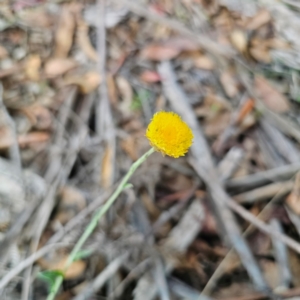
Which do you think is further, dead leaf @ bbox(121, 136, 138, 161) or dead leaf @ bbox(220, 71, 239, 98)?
dead leaf @ bbox(220, 71, 239, 98)

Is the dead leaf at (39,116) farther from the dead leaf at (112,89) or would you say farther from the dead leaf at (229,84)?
the dead leaf at (229,84)

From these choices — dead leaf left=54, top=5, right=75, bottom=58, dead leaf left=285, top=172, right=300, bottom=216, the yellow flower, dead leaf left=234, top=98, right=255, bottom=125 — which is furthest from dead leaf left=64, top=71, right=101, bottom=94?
dead leaf left=285, top=172, right=300, bottom=216

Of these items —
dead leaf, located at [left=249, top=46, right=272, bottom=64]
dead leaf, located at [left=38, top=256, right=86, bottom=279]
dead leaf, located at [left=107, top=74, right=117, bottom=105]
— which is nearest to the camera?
dead leaf, located at [left=38, top=256, right=86, bottom=279]

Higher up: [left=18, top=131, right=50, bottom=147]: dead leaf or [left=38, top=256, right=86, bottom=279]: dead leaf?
[left=18, top=131, right=50, bottom=147]: dead leaf

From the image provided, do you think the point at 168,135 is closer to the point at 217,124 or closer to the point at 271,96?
the point at 217,124

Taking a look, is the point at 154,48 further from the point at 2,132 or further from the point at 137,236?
the point at 137,236

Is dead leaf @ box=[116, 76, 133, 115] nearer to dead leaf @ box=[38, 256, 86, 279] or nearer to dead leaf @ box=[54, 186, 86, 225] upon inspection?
dead leaf @ box=[54, 186, 86, 225]

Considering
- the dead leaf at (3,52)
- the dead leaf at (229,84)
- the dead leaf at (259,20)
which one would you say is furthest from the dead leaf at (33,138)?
the dead leaf at (259,20)

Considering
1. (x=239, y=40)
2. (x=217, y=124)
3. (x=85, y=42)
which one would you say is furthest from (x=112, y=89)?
(x=239, y=40)
